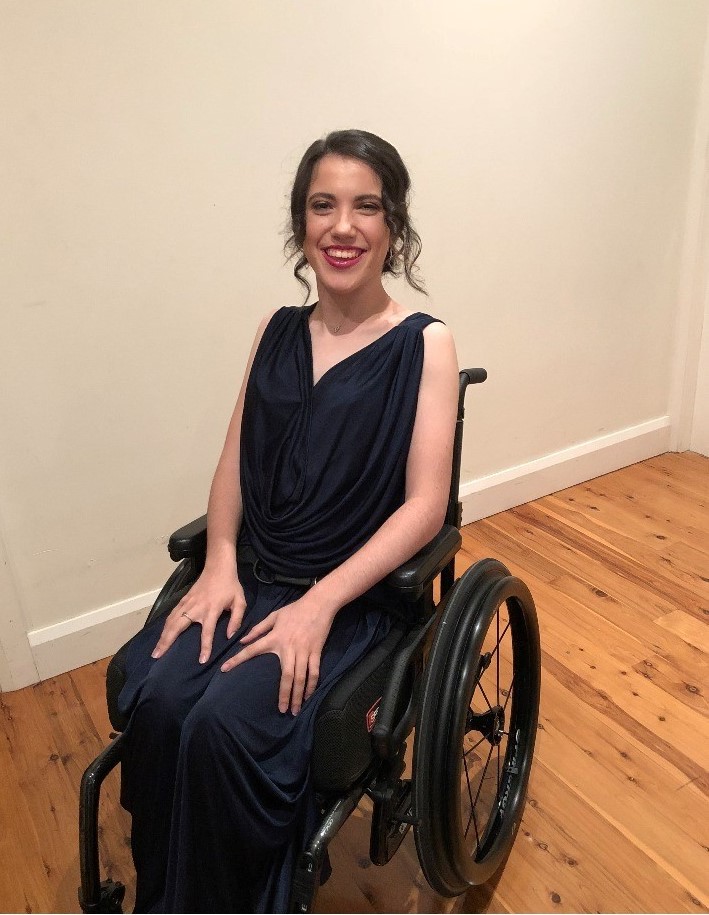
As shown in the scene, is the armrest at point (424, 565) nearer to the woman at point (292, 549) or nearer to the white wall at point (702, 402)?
the woman at point (292, 549)

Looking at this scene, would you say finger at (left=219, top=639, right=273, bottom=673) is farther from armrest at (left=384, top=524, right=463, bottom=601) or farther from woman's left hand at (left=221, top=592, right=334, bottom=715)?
armrest at (left=384, top=524, right=463, bottom=601)

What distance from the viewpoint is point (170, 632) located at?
4.13ft

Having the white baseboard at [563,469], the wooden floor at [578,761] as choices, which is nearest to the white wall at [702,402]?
the white baseboard at [563,469]

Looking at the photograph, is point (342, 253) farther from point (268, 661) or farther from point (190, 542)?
point (268, 661)

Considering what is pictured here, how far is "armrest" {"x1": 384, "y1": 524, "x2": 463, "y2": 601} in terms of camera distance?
1.19 metres

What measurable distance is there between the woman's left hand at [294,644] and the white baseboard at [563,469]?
1.44 m

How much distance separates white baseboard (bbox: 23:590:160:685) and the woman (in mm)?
789

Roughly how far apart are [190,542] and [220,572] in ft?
0.31

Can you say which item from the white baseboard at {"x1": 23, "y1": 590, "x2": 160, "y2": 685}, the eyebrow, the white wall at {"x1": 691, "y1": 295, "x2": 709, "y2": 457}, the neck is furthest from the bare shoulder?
the white wall at {"x1": 691, "y1": 295, "x2": 709, "y2": 457}

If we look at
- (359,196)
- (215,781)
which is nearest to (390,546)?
(215,781)

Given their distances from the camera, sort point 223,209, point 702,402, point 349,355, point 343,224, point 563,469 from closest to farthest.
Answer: point 343,224, point 349,355, point 223,209, point 563,469, point 702,402

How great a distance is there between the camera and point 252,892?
110 cm

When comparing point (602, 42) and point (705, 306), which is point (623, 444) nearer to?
point (705, 306)

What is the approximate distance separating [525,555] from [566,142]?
131cm
